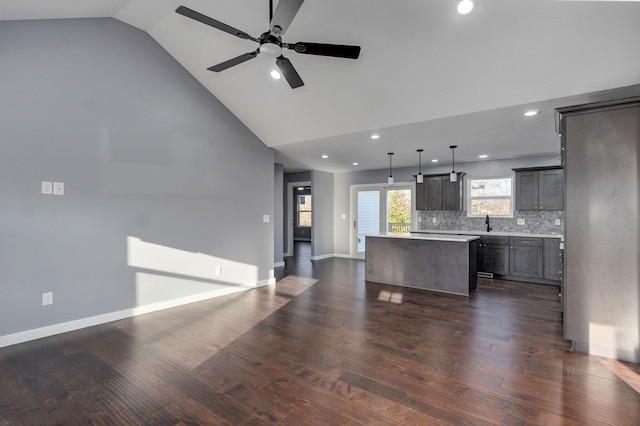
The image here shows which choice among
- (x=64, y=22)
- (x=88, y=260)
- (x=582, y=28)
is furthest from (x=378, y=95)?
(x=88, y=260)

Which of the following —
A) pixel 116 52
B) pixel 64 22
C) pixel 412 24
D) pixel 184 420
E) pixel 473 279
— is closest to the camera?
pixel 184 420

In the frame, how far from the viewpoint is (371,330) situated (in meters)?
3.44

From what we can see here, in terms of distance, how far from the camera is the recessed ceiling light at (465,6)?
2.62 metres

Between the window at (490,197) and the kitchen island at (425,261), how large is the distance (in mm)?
1833

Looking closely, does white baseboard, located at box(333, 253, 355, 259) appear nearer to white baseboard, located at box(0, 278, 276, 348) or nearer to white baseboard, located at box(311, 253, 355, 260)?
white baseboard, located at box(311, 253, 355, 260)

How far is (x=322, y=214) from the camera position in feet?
28.9

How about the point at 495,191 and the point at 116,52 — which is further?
the point at 495,191

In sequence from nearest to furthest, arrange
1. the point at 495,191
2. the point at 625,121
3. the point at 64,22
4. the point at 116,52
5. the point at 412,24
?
1. the point at 625,121
2. the point at 412,24
3. the point at 64,22
4. the point at 116,52
5. the point at 495,191

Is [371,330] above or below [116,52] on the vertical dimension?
below

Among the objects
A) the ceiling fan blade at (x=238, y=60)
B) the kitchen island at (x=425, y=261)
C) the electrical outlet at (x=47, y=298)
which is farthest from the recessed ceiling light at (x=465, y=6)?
the electrical outlet at (x=47, y=298)

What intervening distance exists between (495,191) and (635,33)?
14.9 ft

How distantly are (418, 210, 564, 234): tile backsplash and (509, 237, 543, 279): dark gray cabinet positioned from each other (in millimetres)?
568

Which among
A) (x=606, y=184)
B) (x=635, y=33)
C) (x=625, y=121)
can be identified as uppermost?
(x=635, y=33)

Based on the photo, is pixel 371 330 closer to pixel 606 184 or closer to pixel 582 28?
pixel 606 184
